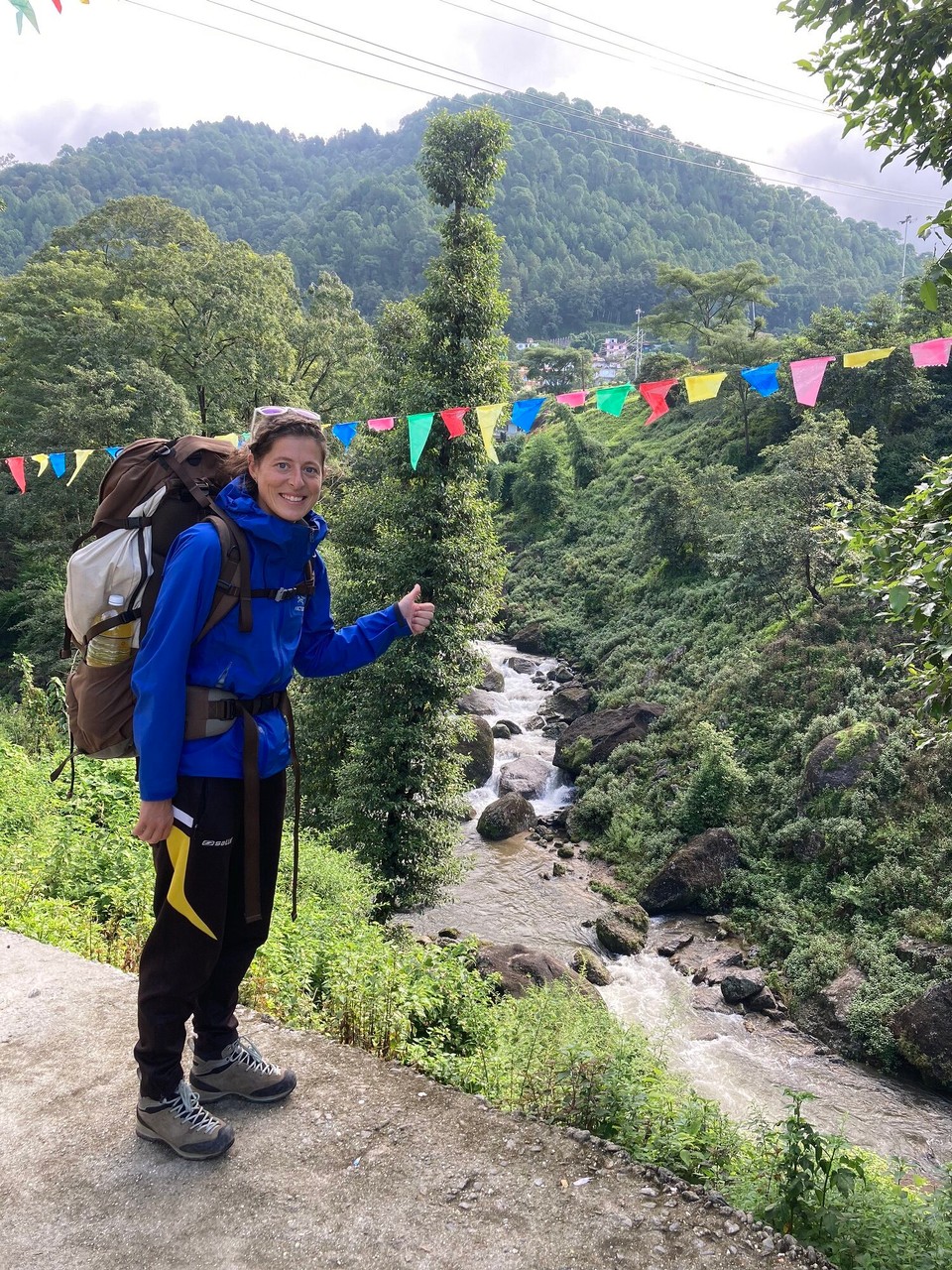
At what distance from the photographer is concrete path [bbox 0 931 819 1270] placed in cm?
196

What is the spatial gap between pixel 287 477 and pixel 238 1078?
69.9 inches

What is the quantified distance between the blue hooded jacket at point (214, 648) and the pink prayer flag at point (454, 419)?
7630 mm

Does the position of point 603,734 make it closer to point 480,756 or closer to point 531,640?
point 480,756

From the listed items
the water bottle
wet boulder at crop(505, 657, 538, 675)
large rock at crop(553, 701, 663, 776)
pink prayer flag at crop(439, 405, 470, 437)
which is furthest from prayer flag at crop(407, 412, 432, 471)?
wet boulder at crop(505, 657, 538, 675)

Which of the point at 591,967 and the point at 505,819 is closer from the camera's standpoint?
the point at 591,967

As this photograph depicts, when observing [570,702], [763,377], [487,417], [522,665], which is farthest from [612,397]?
[522,665]

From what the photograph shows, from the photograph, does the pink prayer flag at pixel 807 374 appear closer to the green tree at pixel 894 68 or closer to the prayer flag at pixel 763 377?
the prayer flag at pixel 763 377

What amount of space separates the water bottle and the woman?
13 cm

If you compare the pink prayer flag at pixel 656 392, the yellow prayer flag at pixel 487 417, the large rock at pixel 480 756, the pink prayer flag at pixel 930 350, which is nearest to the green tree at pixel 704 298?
the large rock at pixel 480 756

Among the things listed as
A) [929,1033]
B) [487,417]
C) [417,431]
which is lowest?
[929,1033]

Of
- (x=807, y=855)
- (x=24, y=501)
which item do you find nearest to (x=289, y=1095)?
(x=807, y=855)

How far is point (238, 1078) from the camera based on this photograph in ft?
7.95

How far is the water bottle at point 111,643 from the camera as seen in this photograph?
2.14 m

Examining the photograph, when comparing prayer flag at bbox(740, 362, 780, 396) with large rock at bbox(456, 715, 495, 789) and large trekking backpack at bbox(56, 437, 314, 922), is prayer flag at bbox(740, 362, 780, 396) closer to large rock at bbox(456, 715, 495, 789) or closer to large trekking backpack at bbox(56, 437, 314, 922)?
large trekking backpack at bbox(56, 437, 314, 922)
